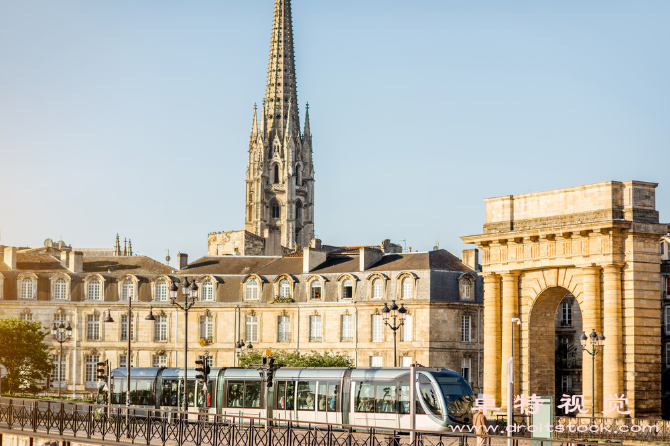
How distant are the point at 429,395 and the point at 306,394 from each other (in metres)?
5.48

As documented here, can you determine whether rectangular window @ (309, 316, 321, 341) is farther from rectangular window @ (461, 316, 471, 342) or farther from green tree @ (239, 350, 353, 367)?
rectangular window @ (461, 316, 471, 342)

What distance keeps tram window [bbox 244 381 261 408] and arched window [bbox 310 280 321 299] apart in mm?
29342

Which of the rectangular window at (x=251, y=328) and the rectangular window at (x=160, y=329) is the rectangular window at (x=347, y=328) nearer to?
the rectangular window at (x=251, y=328)

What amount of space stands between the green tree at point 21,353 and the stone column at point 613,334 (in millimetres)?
40275

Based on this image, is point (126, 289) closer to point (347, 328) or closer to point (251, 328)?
point (251, 328)

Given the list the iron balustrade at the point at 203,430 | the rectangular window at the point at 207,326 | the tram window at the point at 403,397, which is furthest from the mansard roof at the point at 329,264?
the iron balustrade at the point at 203,430

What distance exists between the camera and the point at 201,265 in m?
77.2

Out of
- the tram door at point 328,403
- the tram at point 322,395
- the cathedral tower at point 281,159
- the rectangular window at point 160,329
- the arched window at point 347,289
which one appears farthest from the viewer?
the cathedral tower at point 281,159

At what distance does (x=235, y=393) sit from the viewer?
43469mm

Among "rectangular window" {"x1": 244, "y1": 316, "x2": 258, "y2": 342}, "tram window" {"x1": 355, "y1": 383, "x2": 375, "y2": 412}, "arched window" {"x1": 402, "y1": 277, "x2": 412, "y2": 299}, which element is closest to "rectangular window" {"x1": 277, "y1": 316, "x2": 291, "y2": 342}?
"rectangular window" {"x1": 244, "y1": 316, "x2": 258, "y2": 342}

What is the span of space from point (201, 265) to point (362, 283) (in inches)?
498

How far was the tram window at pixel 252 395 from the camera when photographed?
140 ft

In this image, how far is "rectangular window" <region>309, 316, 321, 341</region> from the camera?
71.8 meters

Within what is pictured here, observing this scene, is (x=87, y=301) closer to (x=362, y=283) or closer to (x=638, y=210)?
(x=362, y=283)
